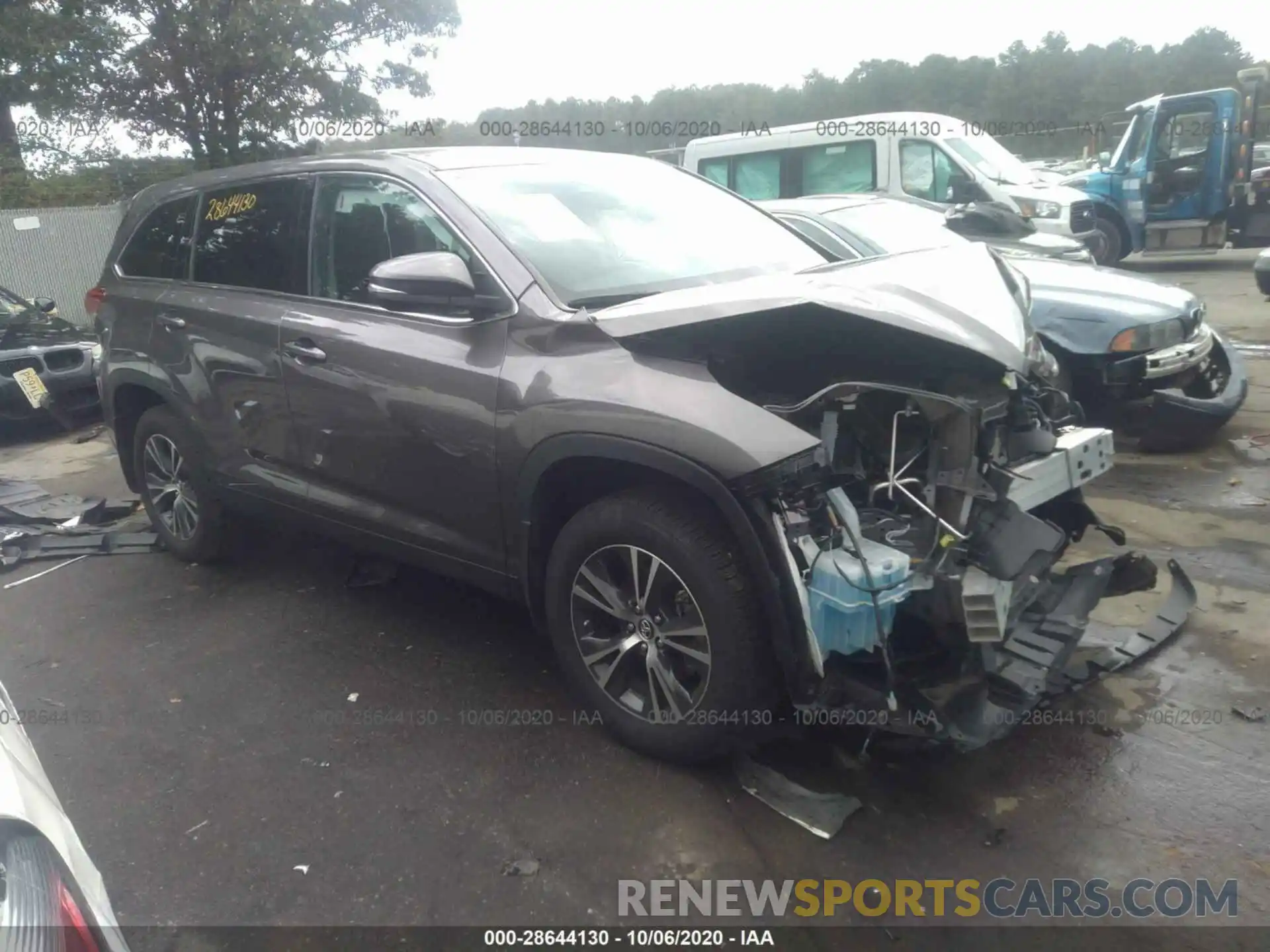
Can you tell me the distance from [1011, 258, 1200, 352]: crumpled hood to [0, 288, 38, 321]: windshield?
826 centimetres

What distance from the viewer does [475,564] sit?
3424 millimetres

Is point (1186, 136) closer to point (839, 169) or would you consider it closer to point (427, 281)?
point (839, 169)

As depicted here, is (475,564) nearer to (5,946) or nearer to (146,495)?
(5,946)

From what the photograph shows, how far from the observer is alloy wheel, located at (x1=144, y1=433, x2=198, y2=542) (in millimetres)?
4898

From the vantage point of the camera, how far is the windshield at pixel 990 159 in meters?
11.1

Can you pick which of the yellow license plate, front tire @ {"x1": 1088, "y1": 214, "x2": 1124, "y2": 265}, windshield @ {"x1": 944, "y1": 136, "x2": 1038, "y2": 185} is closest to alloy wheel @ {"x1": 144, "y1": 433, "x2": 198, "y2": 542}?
the yellow license plate

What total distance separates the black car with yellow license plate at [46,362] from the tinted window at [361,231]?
5.11 meters

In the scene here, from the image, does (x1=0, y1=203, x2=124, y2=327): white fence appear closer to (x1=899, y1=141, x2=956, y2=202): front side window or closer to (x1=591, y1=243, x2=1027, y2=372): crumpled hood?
(x1=899, y1=141, x2=956, y2=202): front side window

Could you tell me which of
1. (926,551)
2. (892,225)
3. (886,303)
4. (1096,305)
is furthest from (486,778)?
(892,225)

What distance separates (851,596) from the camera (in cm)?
259

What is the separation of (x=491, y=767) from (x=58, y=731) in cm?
165

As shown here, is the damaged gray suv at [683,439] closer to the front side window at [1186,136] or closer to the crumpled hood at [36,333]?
the crumpled hood at [36,333]

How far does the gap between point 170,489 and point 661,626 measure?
3.18 metres

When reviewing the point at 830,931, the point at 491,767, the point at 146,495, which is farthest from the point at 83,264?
the point at 830,931
